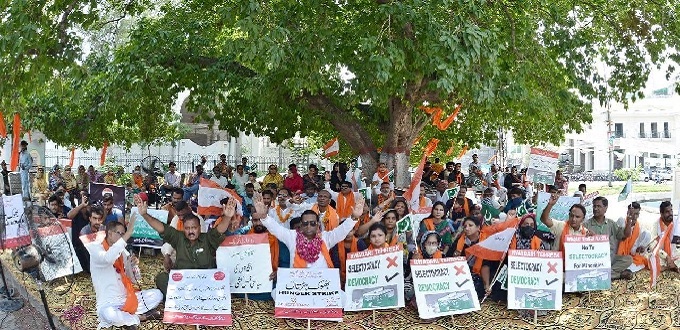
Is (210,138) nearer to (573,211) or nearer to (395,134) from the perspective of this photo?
(395,134)

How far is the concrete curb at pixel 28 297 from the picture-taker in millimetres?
7762

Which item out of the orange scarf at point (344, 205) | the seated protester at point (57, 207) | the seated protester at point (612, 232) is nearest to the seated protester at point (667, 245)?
the seated protester at point (612, 232)

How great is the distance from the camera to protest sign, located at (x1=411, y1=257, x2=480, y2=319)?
23.7 ft

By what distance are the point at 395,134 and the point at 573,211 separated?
636 centimetres

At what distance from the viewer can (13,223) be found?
9.15 m

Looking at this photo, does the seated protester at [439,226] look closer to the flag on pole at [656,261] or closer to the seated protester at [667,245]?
the flag on pole at [656,261]

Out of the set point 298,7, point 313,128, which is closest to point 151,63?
point 298,7

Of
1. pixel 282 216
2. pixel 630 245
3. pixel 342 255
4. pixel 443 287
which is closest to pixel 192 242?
pixel 342 255

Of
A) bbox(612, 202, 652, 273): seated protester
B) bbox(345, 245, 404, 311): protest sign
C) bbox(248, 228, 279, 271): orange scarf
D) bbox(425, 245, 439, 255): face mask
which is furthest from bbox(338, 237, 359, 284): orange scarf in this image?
bbox(612, 202, 652, 273): seated protester

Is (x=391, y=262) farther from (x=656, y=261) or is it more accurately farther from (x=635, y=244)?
(x=635, y=244)

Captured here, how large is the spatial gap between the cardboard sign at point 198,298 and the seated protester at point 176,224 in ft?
1.73

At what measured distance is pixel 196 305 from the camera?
705cm

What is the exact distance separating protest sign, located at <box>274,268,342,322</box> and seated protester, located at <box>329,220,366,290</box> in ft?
1.54

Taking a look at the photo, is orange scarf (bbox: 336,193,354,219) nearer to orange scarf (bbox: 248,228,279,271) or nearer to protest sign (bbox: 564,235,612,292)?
orange scarf (bbox: 248,228,279,271)
